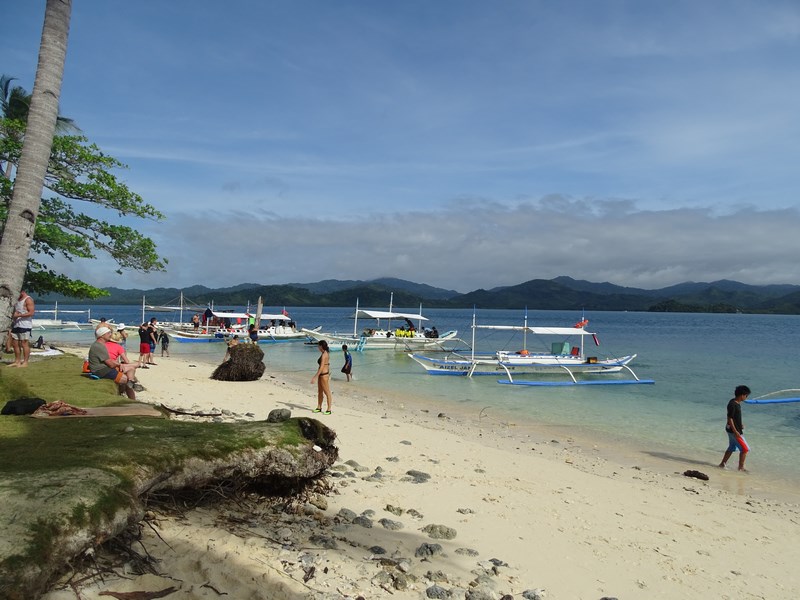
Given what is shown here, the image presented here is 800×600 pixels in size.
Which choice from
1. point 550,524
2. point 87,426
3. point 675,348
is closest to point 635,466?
point 550,524

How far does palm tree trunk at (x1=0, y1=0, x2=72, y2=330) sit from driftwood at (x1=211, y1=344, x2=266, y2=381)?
11.9 m

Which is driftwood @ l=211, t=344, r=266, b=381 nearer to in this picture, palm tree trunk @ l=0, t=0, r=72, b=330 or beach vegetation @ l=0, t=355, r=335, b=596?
palm tree trunk @ l=0, t=0, r=72, b=330

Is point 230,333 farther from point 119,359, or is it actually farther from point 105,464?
point 105,464

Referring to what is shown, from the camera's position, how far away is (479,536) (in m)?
5.43

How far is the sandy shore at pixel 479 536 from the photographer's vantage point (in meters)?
3.77

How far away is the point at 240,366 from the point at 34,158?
12.5 metres

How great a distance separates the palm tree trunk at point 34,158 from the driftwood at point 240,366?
11.9m

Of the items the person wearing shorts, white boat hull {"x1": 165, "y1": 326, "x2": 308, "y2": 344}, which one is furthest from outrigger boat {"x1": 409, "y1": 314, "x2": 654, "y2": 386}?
white boat hull {"x1": 165, "y1": 326, "x2": 308, "y2": 344}

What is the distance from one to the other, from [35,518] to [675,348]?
5678cm

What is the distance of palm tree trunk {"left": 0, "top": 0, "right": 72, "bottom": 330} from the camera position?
712 cm

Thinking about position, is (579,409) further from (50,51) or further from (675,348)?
(675,348)

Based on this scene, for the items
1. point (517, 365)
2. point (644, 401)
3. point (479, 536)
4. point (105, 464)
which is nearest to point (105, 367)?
point (105, 464)

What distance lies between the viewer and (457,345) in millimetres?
50250

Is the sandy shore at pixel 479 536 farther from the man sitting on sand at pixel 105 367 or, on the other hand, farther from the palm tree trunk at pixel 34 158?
the palm tree trunk at pixel 34 158
